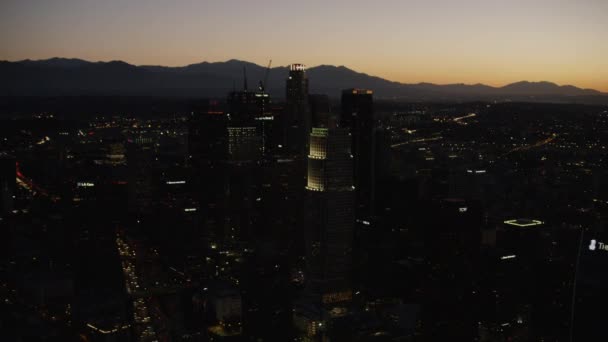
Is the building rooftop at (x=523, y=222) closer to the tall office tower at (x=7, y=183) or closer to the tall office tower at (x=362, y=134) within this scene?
the tall office tower at (x=362, y=134)

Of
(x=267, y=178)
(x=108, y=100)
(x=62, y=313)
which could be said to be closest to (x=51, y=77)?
(x=108, y=100)

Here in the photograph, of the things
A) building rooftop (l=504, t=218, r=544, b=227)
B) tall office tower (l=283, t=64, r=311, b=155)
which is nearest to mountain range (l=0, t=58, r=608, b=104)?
tall office tower (l=283, t=64, r=311, b=155)

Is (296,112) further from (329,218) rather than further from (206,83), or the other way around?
(329,218)

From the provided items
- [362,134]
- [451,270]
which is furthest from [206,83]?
[451,270]

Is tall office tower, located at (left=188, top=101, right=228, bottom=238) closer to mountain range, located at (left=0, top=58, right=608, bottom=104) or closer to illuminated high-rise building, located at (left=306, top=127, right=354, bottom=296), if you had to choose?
mountain range, located at (left=0, top=58, right=608, bottom=104)

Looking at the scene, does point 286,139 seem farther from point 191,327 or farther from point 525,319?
point 525,319

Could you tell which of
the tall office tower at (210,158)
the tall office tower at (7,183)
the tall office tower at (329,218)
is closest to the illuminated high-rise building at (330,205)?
the tall office tower at (329,218)
